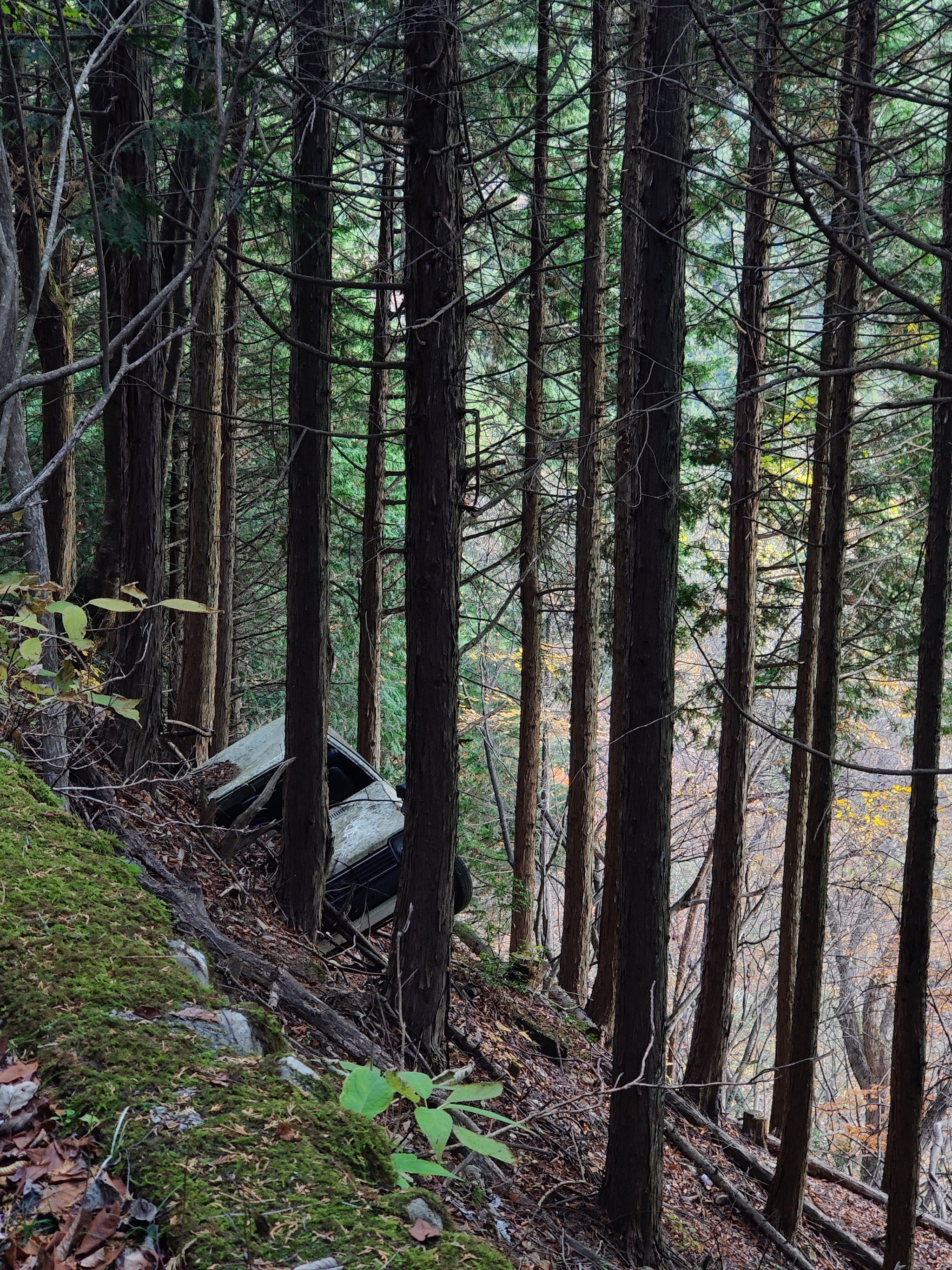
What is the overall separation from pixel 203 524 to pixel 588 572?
4869mm

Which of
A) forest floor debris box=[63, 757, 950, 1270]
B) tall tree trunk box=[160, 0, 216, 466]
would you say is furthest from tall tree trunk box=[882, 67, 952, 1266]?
tall tree trunk box=[160, 0, 216, 466]

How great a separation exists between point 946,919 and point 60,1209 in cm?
2493

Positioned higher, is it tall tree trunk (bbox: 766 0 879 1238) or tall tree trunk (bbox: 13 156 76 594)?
tall tree trunk (bbox: 13 156 76 594)

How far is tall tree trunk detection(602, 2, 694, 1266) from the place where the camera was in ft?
21.6

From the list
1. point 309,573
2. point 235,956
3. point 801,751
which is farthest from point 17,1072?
point 801,751

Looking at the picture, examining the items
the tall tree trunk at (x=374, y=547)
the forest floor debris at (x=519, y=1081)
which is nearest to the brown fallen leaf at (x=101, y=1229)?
the forest floor debris at (x=519, y=1081)

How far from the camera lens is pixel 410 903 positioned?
682 centimetres

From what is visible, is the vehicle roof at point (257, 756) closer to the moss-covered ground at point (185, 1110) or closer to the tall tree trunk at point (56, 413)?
the tall tree trunk at point (56, 413)

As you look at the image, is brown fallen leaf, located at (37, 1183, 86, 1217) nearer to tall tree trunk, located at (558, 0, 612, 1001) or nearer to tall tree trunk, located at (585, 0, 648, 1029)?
tall tree trunk, located at (585, 0, 648, 1029)

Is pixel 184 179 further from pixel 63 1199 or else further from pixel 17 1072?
pixel 63 1199

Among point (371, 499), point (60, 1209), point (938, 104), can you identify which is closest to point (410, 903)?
point (60, 1209)

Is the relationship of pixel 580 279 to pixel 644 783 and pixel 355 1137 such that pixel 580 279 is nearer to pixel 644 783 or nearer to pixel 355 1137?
pixel 644 783

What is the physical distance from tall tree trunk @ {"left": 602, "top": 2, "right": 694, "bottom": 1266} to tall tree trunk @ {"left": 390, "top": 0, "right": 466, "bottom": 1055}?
128 cm

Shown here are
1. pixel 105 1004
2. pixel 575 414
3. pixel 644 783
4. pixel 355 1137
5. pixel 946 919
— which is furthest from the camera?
pixel 946 919
